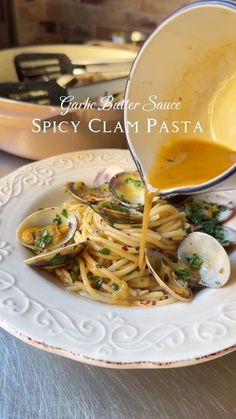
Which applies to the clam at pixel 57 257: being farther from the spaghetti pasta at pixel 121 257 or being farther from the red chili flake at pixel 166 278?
the red chili flake at pixel 166 278

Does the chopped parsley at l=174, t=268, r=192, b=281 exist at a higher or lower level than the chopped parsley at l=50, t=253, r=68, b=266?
lower

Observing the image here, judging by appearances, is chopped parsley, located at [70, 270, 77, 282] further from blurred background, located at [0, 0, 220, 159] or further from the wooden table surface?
blurred background, located at [0, 0, 220, 159]

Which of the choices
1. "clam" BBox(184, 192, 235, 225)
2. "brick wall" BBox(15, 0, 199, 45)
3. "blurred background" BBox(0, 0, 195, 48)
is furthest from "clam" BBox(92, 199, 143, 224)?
"brick wall" BBox(15, 0, 199, 45)

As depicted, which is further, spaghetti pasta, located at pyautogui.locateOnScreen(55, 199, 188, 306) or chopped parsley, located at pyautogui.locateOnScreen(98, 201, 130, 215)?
chopped parsley, located at pyautogui.locateOnScreen(98, 201, 130, 215)

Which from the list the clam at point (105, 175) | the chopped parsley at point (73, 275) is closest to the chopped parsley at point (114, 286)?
the chopped parsley at point (73, 275)

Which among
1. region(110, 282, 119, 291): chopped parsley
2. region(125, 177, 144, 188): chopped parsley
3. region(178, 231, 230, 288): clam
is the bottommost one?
region(110, 282, 119, 291): chopped parsley

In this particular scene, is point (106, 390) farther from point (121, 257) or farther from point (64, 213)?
point (64, 213)

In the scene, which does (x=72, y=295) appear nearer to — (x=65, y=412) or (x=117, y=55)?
(x=65, y=412)

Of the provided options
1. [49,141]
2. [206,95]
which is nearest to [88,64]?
[49,141]
